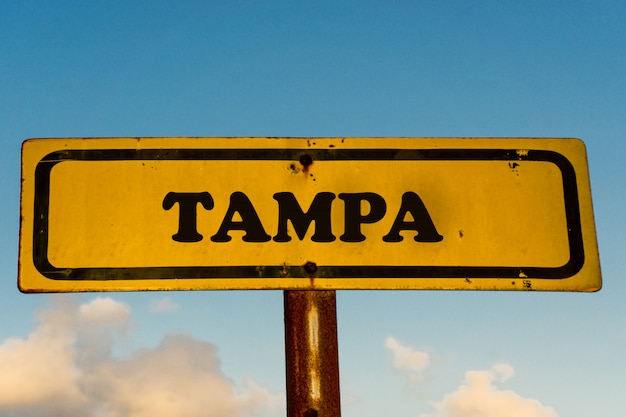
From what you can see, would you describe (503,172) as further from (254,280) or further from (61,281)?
(61,281)

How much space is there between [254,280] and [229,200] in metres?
0.27

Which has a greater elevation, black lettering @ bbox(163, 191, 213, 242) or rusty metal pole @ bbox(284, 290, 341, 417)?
black lettering @ bbox(163, 191, 213, 242)

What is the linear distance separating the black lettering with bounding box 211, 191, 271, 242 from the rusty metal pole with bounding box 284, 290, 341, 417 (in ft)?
0.68

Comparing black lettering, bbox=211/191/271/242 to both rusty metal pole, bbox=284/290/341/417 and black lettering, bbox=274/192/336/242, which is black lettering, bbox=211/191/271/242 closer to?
black lettering, bbox=274/192/336/242

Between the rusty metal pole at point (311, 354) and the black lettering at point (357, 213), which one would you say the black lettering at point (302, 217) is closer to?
the black lettering at point (357, 213)

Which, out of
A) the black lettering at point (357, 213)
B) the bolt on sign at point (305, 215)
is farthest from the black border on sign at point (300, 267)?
the black lettering at point (357, 213)

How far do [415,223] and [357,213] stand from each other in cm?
19

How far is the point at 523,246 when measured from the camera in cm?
205

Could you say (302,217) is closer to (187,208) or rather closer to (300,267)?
(300,267)

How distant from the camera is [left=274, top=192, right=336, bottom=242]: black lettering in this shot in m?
2.00

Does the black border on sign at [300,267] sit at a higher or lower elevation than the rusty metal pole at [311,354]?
higher

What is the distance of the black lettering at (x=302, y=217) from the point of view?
6.57ft

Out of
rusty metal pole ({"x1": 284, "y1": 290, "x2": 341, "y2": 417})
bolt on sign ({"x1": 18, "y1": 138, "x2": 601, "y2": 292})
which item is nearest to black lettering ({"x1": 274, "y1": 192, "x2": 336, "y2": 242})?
bolt on sign ({"x1": 18, "y1": 138, "x2": 601, "y2": 292})

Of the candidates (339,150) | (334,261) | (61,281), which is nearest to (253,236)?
(334,261)
